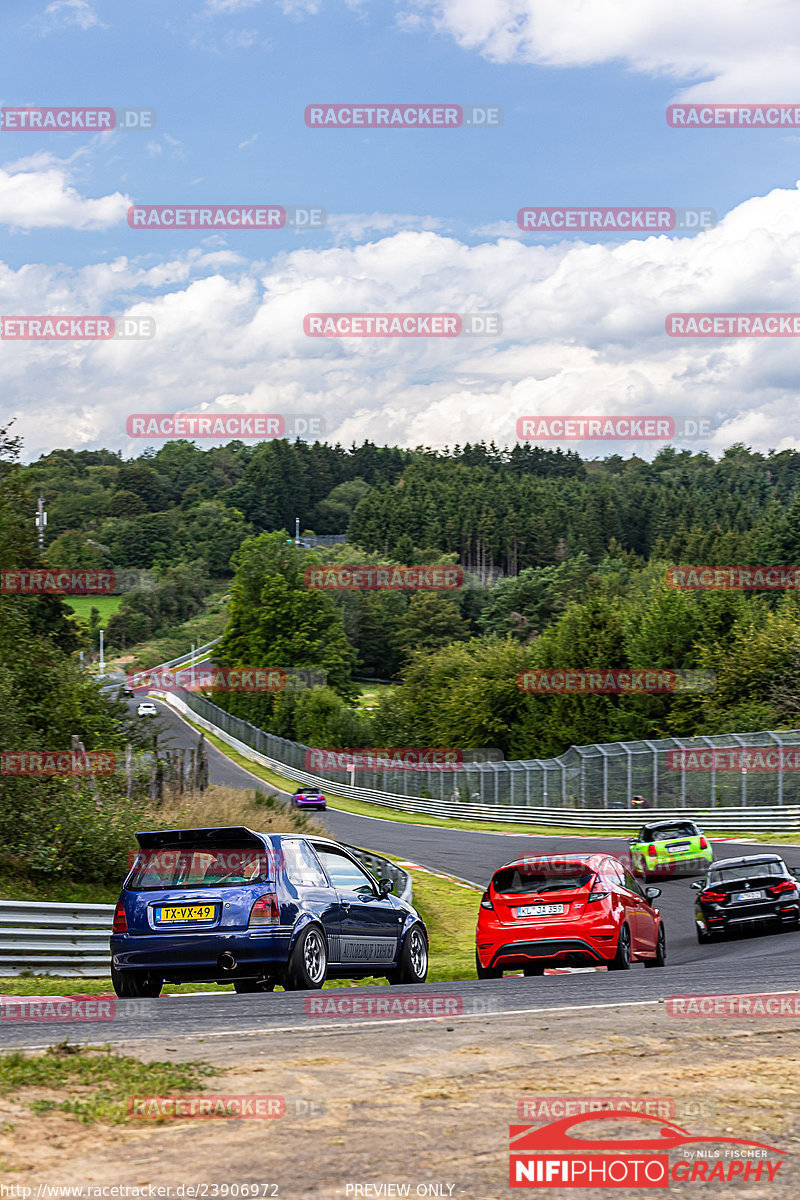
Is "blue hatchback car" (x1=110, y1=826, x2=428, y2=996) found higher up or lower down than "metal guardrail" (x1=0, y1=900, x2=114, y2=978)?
higher up

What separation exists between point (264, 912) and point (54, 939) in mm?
4696

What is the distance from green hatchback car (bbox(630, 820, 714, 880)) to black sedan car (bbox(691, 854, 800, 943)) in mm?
9673

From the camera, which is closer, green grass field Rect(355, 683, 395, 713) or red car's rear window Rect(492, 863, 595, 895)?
red car's rear window Rect(492, 863, 595, 895)

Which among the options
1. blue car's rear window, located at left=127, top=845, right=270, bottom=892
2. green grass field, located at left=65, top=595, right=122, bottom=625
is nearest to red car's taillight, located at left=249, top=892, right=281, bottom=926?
blue car's rear window, located at left=127, top=845, right=270, bottom=892

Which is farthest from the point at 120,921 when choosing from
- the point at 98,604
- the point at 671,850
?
the point at 98,604

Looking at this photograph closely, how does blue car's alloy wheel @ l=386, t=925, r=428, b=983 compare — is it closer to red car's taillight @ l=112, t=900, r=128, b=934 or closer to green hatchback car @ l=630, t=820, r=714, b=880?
red car's taillight @ l=112, t=900, r=128, b=934

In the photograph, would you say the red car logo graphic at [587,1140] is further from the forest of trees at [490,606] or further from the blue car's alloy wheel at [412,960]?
the forest of trees at [490,606]

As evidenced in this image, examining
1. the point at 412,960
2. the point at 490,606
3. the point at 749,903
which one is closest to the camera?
the point at 412,960

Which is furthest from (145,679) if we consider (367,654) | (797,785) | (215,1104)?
(215,1104)

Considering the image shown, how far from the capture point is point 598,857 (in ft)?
45.6

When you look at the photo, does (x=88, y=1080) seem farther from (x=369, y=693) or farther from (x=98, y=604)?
(x=98, y=604)

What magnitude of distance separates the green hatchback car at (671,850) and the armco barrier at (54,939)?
15682mm

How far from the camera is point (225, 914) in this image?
11.0 m

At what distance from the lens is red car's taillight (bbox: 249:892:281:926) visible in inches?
430
